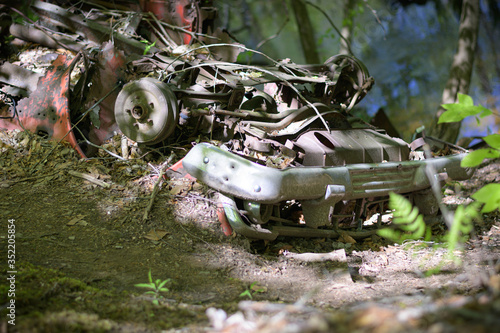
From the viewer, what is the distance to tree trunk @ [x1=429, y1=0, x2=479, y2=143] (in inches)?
279

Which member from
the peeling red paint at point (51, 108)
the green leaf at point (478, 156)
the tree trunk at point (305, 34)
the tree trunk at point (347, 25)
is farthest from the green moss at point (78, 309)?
the tree trunk at point (305, 34)

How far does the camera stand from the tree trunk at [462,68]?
7.09 m

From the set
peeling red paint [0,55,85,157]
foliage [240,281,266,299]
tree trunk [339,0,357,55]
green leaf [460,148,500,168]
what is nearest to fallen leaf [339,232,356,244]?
foliage [240,281,266,299]

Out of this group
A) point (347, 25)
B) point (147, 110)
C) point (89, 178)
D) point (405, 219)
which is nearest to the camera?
point (405, 219)

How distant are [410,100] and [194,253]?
10.1m

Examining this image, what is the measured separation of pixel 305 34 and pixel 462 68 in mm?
3951

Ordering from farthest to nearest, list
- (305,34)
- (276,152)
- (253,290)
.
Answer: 1. (305,34)
2. (276,152)
3. (253,290)

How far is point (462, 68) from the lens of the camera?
287 inches

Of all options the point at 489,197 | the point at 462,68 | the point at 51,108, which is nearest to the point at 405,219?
the point at 489,197

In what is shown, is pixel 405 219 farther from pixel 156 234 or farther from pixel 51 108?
pixel 51 108

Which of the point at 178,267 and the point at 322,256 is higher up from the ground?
the point at 178,267

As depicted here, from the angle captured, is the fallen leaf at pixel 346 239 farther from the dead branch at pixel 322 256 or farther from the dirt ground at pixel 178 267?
the dead branch at pixel 322 256

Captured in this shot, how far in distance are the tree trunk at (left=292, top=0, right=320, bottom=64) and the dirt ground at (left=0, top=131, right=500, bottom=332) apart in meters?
6.53

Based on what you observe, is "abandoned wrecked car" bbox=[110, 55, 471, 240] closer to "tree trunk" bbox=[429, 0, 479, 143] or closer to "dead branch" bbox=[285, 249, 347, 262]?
"dead branch" bbox=[285, 249, 347, 262]
